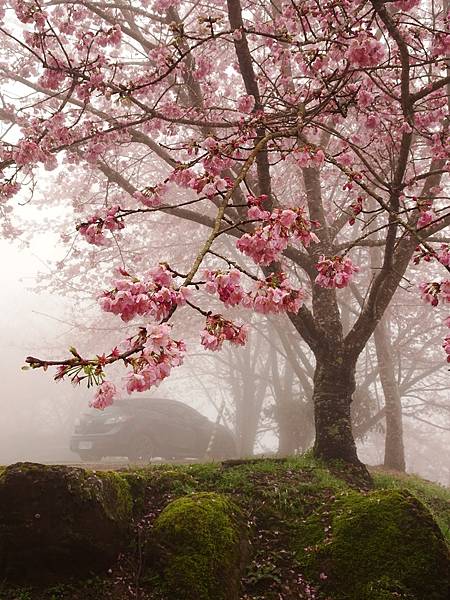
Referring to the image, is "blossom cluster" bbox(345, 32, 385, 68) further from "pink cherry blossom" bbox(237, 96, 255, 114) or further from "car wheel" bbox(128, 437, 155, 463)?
"car wheel" bbox(128, 437, 155, 463)

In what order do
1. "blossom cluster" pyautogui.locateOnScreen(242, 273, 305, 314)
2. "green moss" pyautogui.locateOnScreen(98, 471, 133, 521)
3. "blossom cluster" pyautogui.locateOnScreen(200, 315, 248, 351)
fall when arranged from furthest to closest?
"green moss" pyautogui.locateOnScreen(98, 471, 133, 521), "blossom cluster" pyautogui.locateOnScreen(242, 273, 305, 314), "blossom cluster" pyautogui.locateOnScreen(200, 315, 248, 351)

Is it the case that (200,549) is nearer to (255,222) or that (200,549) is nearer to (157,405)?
(255,222)

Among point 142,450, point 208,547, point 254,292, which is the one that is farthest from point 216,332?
point 142,450

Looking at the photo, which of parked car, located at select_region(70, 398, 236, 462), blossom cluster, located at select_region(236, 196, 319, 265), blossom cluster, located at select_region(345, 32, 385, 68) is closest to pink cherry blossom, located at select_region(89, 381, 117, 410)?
blossom cluster, located at select_region(236, 196, 319, 265)

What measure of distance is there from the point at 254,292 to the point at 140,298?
29.8 inches

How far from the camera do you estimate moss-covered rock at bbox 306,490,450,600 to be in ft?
11.2

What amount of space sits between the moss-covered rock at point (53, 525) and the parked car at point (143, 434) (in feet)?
30.5

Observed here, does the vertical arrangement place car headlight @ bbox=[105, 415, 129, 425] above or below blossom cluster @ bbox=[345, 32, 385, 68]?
below

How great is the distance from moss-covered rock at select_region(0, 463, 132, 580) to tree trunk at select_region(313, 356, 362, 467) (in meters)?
4.16

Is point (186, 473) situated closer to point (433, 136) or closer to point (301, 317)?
point (301, 317)

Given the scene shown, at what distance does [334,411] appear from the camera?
24.0ft

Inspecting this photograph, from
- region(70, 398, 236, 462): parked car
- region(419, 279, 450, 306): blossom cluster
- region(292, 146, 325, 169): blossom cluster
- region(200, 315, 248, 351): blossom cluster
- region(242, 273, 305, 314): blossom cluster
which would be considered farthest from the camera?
region(70, 398, 236, 462): parked car

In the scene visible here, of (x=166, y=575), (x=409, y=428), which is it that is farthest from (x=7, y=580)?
(x=409, y=428)

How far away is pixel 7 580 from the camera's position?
3.46m
